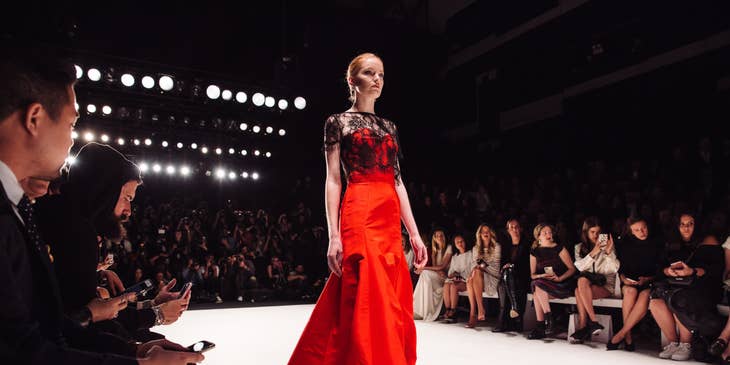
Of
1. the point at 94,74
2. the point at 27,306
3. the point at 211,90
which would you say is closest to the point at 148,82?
the point at 94,74

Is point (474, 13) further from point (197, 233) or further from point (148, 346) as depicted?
point (148, 346)

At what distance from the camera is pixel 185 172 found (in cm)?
1135

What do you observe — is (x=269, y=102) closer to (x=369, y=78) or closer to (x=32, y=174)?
(x=369, y=78)

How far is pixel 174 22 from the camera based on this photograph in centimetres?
954

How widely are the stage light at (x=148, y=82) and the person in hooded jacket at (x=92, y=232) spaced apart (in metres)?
6.36

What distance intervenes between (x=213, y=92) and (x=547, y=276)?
19.4 feet

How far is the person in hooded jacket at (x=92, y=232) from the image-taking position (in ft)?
5.82

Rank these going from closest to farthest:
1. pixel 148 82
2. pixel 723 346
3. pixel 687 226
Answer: pixel 723 346, pixel 687 226, pixel 148 82

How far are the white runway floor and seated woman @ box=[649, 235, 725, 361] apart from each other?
17 centimetres

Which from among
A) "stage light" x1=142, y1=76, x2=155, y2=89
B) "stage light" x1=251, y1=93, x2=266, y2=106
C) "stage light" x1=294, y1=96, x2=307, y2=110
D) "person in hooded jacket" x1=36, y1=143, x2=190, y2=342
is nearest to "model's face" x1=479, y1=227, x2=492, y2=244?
"person in hooded jacket" x1=36, y1=143, x2=190, y2=342

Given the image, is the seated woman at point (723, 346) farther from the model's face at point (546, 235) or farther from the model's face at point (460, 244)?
the model's face at point (460, 244)

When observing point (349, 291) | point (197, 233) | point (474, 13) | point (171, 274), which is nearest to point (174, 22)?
point (197, 233)

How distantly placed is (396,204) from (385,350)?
60 centimetres

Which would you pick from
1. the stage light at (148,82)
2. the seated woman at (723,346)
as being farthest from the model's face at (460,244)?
the stage light at (148,82)
